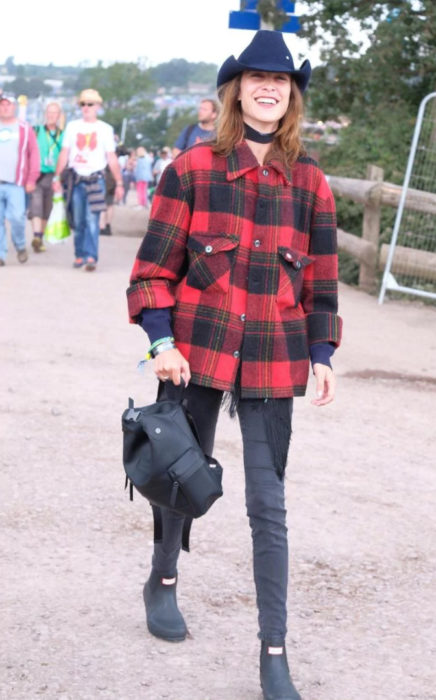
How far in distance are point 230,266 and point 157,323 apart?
0.85 ft

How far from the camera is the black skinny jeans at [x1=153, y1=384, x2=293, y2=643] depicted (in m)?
3.76

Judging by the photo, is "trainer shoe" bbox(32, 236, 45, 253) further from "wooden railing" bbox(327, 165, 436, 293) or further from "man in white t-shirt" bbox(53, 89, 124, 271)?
"wooden railing" bbox(327, 165, 436, 293)

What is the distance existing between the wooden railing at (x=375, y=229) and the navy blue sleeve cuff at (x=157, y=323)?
28.3 ft

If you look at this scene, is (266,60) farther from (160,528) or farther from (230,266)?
(160,528)

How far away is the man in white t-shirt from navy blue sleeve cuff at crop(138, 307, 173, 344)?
30.9 ft

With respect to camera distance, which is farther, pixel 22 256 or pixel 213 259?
pixel 22 256

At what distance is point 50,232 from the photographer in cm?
Result: 1385

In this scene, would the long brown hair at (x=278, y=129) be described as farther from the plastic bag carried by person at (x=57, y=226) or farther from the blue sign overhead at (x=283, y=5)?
the plastic bag carried by person at (x=57, y=226)

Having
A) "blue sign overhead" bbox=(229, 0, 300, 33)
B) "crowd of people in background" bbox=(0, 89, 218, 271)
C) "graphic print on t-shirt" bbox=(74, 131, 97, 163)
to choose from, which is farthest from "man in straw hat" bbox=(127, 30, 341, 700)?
"graphic print on t-shirt" bbox=(74, 131, 97, 163)

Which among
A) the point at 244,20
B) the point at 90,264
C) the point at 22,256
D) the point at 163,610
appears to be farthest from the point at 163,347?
the point at 22,256

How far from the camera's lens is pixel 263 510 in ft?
12.4

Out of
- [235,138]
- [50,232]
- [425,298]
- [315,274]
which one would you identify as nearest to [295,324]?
[315,274]

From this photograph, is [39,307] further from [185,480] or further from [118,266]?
[185,480]

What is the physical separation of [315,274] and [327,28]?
1345cm
